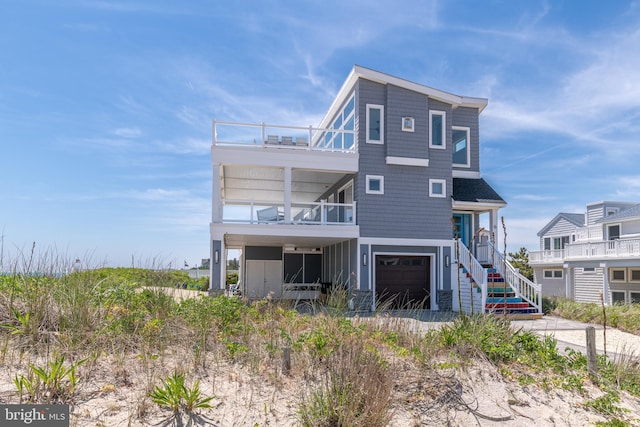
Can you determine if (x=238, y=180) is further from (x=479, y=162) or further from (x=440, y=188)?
(x=479, y=162)

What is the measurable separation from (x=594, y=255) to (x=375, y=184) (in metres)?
15.6

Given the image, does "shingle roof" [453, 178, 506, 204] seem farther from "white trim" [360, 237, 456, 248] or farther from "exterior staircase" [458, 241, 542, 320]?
"exterior staircase" [458, 241, 542, 320]

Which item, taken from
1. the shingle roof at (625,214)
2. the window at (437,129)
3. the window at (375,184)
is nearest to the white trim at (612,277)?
the shingle roof at (625,214)

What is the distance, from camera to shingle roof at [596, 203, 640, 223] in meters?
25.3

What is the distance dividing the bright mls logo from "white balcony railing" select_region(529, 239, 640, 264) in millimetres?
24653

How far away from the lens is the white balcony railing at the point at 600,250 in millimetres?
21047

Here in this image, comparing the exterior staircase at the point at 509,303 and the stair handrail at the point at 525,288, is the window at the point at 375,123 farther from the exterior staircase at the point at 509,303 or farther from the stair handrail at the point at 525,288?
the exterior staircase at the point at 509,303

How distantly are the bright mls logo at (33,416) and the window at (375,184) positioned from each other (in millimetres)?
12859

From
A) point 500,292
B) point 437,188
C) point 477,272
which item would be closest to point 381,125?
point 437,188

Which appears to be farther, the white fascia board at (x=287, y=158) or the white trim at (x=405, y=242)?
the white trim at (x=405, y=242)

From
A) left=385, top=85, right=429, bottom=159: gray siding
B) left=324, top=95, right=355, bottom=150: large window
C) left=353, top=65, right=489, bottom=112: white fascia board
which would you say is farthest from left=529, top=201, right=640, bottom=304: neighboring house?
left=324, top=95, right=355, bottom=150: large window

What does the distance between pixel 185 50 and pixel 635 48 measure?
12.1 metres

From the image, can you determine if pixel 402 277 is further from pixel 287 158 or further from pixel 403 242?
pixel 287 158

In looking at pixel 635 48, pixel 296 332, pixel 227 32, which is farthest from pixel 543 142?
pixel 296 332
